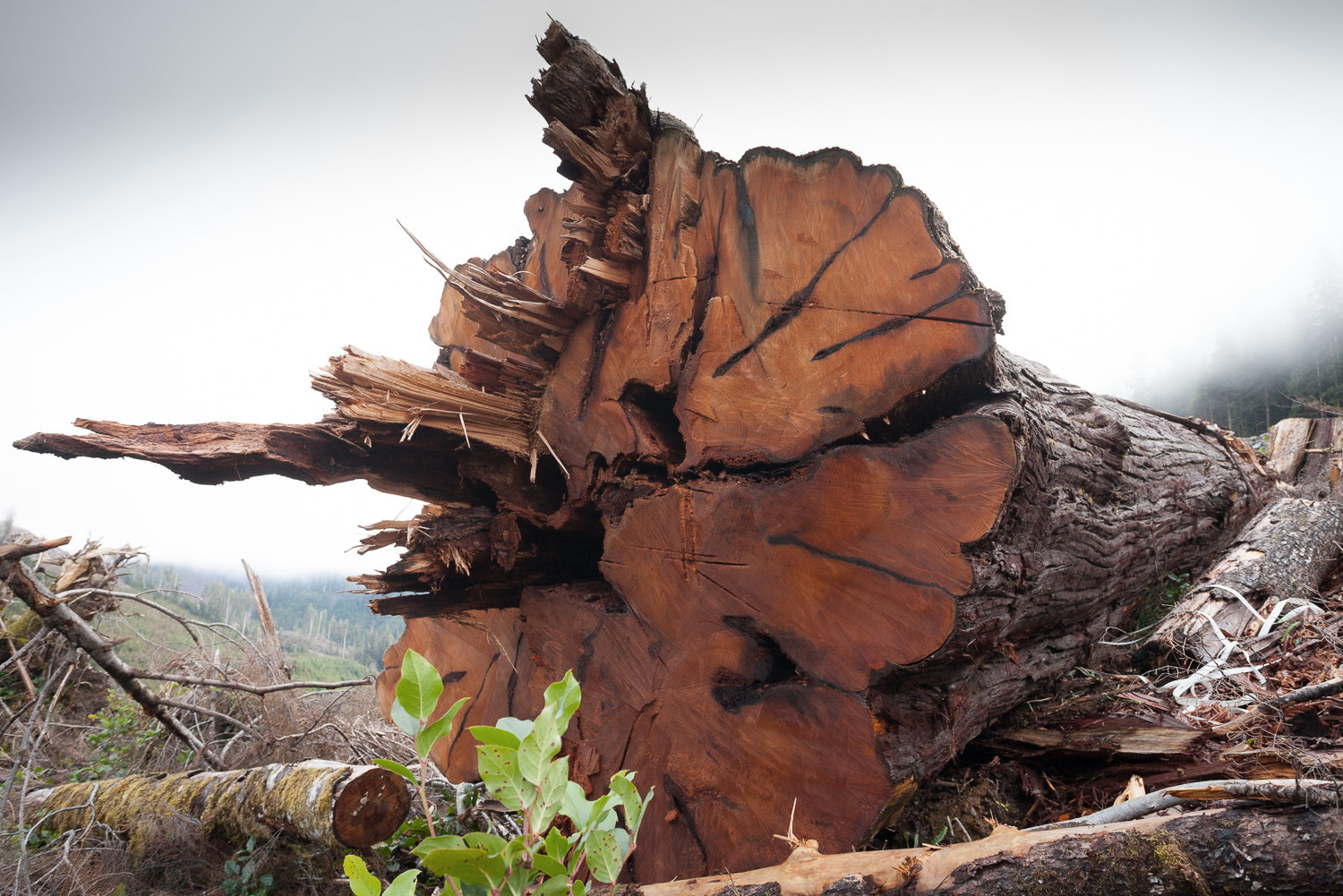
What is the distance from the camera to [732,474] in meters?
1.54

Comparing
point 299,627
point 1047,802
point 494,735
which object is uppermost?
point 494,735

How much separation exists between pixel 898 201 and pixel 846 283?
0.18 metres

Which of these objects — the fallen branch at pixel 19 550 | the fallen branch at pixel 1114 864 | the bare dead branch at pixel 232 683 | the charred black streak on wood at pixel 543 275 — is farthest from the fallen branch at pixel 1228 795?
the fallen branch at pixel 19 550

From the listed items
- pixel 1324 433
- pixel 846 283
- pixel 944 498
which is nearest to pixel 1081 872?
pixel 944 498

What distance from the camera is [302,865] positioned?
75.5 inches

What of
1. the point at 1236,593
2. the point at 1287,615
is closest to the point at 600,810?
the point at 1287,615

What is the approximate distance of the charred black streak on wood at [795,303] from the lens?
50.7 inches

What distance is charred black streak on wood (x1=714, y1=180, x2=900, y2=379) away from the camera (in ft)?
4.22

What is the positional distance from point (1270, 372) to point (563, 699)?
9.63 meters

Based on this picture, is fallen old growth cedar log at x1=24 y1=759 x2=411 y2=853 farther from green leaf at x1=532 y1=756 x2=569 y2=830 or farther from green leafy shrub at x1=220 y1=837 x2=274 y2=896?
green leaf at x1=532 y1=756 x2=569 y2=830

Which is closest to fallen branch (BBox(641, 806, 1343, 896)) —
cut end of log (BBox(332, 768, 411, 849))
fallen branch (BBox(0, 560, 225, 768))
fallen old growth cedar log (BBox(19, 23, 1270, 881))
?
fallen old growth cedar log (BBox(19, 23, 1270, 881))

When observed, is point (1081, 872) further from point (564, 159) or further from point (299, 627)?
point (299, 627)

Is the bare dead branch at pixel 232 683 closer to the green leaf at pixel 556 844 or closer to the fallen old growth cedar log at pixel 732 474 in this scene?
the fallen old growth cedar log at pixel 732 474

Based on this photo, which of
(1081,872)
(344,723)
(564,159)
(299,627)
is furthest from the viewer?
(299,627)
